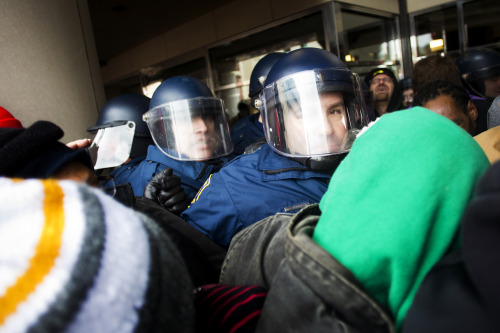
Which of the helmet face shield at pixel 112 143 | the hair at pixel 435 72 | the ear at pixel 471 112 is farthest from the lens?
the hair at pixel 435 72

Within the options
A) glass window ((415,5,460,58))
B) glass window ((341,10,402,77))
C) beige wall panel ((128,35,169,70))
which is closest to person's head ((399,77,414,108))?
glass window ((341,10,402,77))

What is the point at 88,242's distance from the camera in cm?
35

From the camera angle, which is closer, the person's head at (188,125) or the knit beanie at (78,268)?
the knit beanie at (78,268)

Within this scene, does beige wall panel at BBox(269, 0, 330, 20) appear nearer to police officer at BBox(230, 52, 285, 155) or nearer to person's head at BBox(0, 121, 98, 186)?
police officer at BBox(230, 52, 285, 155)

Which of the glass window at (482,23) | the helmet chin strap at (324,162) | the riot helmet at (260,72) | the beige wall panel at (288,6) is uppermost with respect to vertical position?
the beige wall panel at (288,6)

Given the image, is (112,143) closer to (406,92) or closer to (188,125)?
(188,125)

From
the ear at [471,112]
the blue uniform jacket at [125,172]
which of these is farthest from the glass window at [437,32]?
the blue uniform jacket at [125,172]

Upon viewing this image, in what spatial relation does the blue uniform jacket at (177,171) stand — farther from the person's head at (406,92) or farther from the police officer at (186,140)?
the person's head at (406,92)

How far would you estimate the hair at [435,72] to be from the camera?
228 cm

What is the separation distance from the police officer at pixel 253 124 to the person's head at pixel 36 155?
196cm

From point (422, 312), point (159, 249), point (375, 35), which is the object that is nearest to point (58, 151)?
point (159, 249)

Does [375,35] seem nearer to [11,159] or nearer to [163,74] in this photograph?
[163,74]

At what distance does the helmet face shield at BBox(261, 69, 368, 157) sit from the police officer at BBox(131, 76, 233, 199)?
54 centimetres

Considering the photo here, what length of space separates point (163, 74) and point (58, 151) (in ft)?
20.9
